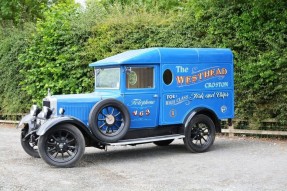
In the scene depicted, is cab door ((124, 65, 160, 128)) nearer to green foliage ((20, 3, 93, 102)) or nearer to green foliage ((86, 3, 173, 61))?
green foliage ((86, 3, 173, 61))

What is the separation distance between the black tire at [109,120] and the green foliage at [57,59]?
6.08 metres

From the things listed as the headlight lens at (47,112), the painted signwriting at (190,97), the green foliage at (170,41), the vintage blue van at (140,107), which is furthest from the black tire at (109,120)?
the green foliage at (170,41)

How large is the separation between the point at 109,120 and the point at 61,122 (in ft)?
3.23

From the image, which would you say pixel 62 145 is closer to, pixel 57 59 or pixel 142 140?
pixel 142 140

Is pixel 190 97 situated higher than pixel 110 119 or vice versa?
pixel 190 97

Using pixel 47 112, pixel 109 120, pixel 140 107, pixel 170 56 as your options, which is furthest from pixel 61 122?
pixel 170 56

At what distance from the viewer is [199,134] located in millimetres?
10258

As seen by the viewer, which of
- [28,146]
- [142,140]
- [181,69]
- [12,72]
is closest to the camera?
[142,140]

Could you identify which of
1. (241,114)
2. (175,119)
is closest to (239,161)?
(175,119)

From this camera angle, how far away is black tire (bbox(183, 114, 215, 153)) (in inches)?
393

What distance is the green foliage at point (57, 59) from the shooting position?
50.8 feet

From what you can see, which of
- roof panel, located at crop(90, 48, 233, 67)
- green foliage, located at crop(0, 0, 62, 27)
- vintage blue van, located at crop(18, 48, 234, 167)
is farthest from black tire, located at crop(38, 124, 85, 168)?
green foliage, located at crop(0, 0, 62, 27)

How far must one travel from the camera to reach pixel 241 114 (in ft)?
41.5

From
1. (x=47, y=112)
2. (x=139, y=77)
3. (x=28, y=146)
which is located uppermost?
(x=139, y=77)
